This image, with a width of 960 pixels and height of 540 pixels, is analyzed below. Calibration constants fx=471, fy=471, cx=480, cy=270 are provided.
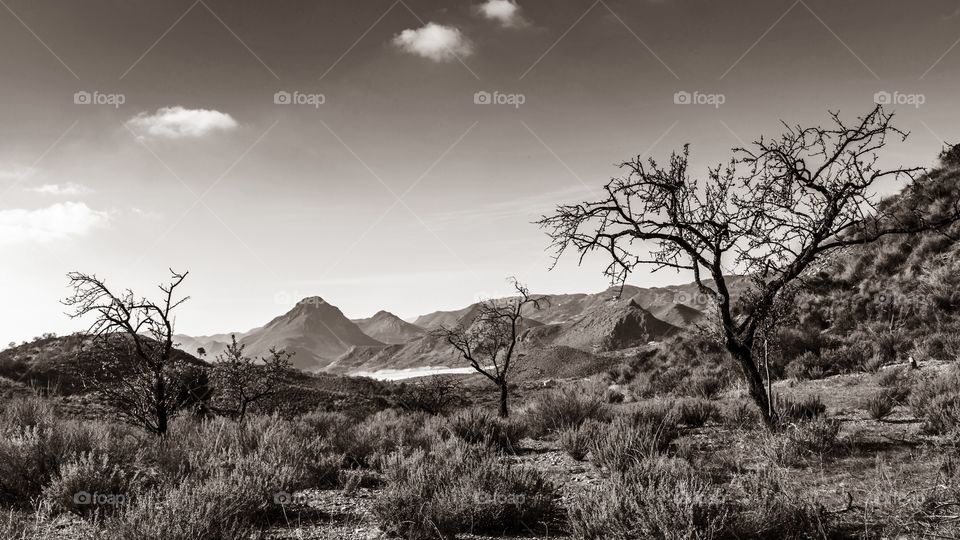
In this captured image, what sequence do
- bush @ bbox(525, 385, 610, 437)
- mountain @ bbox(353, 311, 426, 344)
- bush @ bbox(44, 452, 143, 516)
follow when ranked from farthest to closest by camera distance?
mountain @ bbox(353, 311, 426, 344), bush @ bbox(525, 385, 610, 437), bush @ bbox(44, 452, 143, 516)

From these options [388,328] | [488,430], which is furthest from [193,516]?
[388,328]

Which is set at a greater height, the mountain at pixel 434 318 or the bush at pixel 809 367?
the mountain at pixel 434 318

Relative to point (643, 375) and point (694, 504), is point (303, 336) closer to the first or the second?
point (643, 375)

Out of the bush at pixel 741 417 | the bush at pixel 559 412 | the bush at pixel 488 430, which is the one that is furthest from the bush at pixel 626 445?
the bush at pixel 488 430

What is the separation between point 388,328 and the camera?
154125 millimetres

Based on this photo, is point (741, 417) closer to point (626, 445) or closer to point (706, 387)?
point (626, 445)

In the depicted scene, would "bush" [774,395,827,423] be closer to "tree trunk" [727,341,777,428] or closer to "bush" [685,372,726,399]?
"tree trunk" [727,341,777,428]

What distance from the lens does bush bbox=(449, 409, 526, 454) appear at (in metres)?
9.39

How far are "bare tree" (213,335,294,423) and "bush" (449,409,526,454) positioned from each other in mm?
9459

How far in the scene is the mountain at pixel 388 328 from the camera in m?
144

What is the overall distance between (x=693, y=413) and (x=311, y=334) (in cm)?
13850

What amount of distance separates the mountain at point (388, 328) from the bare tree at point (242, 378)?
119 metres

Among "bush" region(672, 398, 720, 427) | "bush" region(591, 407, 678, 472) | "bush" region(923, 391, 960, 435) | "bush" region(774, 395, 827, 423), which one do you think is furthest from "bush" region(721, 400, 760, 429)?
"bush" region(923, 391, 960, 435)

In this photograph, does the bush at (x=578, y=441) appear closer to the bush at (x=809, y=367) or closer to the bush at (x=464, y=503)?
the bush at (x=464, y=503)
